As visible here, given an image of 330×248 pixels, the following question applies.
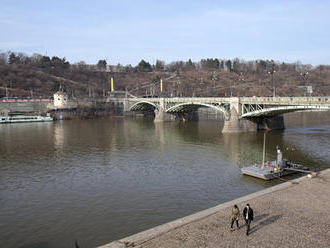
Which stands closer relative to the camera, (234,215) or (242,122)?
(234,215)

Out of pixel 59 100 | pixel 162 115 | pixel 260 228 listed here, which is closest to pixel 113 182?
pixel 260 228

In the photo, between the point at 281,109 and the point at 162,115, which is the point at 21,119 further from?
the point at 281,109

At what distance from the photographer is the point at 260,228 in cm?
1510

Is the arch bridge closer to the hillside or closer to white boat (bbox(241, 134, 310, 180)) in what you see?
white boat (bbox(241, 134, 310, 180))

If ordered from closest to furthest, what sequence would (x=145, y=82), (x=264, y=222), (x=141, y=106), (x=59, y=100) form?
(x=264, y=222) → (x=59, y=100) → (x=141, y=106) → (x=145, y=82)

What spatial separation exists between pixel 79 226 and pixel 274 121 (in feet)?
168

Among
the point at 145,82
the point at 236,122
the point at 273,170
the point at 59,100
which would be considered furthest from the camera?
the point at 145,82

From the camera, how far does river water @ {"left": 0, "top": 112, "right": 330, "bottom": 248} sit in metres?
17.7

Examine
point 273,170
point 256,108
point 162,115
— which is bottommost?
point 273,170

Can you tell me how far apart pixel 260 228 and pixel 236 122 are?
142 ft

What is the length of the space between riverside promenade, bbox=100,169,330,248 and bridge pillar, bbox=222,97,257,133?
3776 centimetres

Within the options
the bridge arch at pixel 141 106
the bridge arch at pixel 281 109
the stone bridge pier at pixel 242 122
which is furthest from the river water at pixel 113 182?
the bridge arch at pixel 141 106

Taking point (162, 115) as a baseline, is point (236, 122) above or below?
below

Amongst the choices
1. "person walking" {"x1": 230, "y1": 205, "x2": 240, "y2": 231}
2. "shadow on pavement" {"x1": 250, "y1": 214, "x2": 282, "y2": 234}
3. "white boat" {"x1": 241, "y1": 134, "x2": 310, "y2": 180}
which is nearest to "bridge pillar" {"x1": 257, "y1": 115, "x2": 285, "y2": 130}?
"white boat" {"x1": 241, "y1": 134, "x2": 310, "y2": 180}
